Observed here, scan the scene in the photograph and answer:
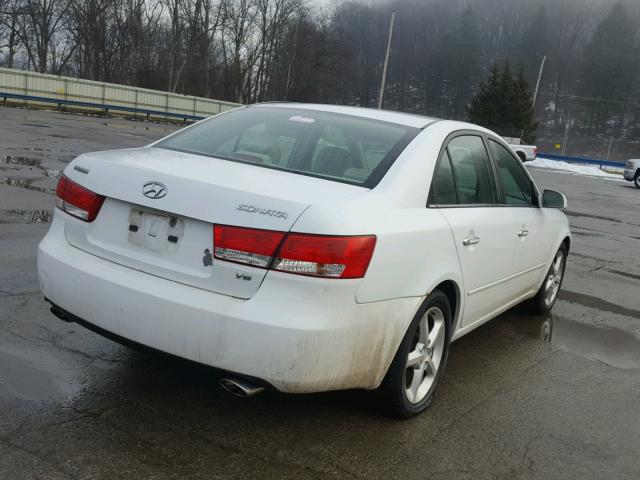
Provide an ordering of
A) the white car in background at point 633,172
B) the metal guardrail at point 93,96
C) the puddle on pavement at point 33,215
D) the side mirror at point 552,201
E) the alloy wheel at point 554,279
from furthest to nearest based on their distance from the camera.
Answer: the metal guardrail at point 93,96 → the white car in background at point 633,172 → the puddle on pavement at point 33,215 → the alloy wheel at point 554,279 → the side mirror at point 552,201

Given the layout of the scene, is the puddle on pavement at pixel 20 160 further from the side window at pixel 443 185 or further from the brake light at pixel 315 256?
the brake light at pixel 315 256

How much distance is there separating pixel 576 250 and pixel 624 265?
0.88m

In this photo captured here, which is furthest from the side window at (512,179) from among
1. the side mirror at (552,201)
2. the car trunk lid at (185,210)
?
the car trunk lid at (185,210)

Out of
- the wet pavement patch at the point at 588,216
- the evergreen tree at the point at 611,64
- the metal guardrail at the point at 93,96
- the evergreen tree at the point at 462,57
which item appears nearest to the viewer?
the wet pavement patch at the point at 588,216

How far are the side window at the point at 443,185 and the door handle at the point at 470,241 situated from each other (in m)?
0.22

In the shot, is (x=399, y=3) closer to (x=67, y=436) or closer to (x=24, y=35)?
(x=24, y=35)

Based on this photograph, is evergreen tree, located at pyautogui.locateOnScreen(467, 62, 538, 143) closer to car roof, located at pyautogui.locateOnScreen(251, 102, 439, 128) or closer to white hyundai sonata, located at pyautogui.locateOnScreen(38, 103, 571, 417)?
car roof, located at pyautogui.locateOnScreen(251, 102, 439, 128)

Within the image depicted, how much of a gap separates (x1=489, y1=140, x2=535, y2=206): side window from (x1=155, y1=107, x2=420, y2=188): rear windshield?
1096 mm

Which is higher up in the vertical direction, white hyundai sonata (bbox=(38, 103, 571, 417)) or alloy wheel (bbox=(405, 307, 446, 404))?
white hyundai sonata (bbox=(38, 103, 571, 417))

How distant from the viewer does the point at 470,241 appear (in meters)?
3.75

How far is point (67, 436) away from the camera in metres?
2.88

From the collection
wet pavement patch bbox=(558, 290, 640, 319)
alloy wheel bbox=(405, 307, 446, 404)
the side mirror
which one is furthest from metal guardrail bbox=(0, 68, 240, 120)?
alloy wheel bbox=(405, 307, 446, 404)

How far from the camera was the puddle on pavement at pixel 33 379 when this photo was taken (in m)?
3.23

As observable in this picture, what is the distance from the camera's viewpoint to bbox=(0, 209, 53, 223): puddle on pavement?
23.9ft
